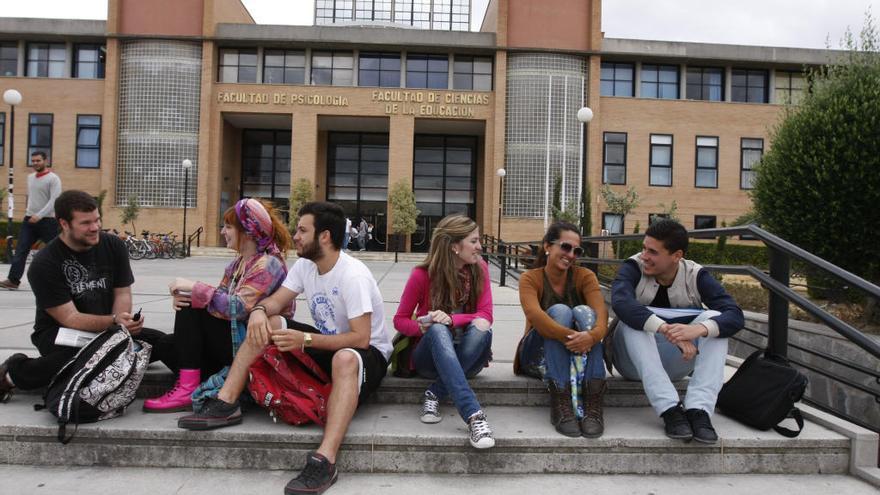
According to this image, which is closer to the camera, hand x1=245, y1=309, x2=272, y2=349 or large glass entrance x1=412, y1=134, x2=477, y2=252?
hand x1=245, y1=309, x2=272, y2=349

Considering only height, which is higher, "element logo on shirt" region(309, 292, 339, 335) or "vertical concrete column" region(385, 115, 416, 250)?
"vertical concrete column" region(385, 115, 416, 250)

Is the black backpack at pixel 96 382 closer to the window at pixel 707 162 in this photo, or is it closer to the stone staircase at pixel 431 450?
the stone staircase at pixel 431 450

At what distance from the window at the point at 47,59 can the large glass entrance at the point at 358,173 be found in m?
14.5

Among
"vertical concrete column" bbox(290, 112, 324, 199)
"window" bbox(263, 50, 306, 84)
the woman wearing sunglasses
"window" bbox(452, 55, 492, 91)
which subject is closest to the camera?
the woman wearing sunglasses

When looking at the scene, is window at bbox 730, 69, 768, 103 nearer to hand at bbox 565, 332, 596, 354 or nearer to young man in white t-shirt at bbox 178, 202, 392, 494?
hand at bbox 565, 332, 596, 354

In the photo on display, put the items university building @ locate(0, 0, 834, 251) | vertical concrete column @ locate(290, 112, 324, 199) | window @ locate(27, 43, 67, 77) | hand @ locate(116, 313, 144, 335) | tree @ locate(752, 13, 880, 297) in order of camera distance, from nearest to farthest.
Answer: hand @ locate(116, 313, 144, 335), tree @ locate(752, 13, 880, 297), university building @ locate(0, 0, 834, 251), vertical concrete column @ locate(290, 112, 324, 199), window @ locate(27, 43, 67, 77)

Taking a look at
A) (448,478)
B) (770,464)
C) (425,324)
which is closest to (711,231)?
(770,464)

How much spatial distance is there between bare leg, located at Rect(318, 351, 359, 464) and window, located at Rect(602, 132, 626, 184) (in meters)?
28.6

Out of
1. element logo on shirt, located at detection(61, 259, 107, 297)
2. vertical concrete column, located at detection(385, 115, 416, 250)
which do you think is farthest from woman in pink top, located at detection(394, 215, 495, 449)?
vertical concrete column, located at detection(385, 115, 416, 250)

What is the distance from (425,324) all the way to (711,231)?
2.52 metres

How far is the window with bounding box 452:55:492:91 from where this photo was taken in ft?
97.2

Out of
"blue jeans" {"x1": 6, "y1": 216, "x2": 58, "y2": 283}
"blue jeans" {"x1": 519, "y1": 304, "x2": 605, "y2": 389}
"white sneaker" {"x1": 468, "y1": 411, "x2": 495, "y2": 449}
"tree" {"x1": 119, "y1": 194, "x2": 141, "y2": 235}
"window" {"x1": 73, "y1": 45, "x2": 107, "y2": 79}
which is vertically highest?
"window" {"x1": 73, "y1": 45, "x2": 107, "y2": 79}

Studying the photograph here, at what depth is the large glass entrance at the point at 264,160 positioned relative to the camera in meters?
33.7

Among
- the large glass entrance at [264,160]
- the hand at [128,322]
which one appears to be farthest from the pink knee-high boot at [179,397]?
the large glass entrance at [264,160]
